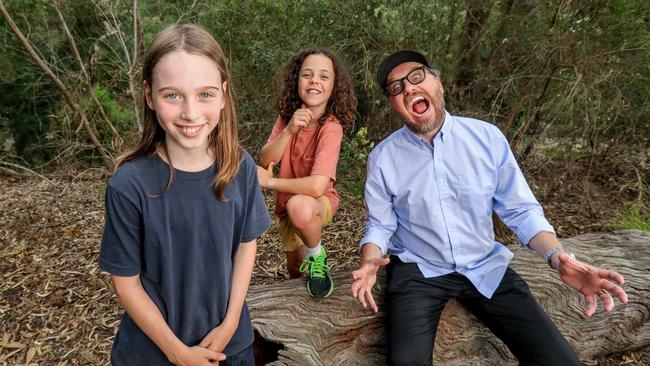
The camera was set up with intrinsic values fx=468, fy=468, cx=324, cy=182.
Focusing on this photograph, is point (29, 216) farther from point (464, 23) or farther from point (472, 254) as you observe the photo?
point (464, 23)

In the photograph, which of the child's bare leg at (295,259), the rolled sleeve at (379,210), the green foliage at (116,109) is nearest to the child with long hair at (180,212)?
the rolled sleeve at (379,210)

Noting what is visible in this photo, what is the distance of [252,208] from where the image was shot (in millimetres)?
1807

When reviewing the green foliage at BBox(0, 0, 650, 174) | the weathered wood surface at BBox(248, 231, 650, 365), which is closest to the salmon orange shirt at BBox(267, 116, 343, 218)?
the weathered wood surface at BBox(248, 231, 650, 365)

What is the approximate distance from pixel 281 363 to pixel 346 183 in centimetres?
288

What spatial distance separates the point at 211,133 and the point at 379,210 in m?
1.04

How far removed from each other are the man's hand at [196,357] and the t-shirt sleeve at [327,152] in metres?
1.11

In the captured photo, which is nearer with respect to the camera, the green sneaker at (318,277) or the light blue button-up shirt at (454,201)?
the light blue button-up shirt at (454,201)

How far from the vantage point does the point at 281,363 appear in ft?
7.22

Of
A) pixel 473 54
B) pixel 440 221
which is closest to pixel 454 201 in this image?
pixel 440 221

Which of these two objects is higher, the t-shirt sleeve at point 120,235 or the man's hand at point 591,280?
the t-shirt sleeve at point 120,235

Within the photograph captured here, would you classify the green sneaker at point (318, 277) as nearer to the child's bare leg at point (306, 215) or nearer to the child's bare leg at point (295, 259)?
the child's bare leg at point (306, 215)

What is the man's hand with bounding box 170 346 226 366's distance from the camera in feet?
5.40

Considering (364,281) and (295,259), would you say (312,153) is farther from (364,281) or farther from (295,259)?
(364,281)

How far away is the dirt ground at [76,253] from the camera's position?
2949 mm
